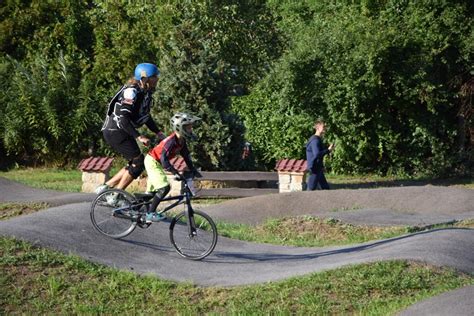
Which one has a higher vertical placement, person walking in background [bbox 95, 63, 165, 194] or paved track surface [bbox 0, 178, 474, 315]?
person walking in background [bbox 95, 63, 165, 194]

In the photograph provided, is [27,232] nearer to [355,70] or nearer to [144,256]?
[144,256]

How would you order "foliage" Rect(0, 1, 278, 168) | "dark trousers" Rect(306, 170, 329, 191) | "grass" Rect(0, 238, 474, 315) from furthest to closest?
"foliage" Rect(0, 1, 278, 168) < "dark trousers" Rect(306, 170, 329, 191) < "grass" Rect(0, 238, 474, 315)

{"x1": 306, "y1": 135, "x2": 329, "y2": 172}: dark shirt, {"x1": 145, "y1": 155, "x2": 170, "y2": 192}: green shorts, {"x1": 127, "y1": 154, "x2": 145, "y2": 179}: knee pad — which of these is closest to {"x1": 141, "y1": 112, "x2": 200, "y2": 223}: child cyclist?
{"x1": 145, "y1": 155, "x2": 170, "y2": 192}: green shorts

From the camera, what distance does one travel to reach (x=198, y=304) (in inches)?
339

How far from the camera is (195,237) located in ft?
34.7

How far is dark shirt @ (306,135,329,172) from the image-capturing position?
59.8ft

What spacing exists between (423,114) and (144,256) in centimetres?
1486

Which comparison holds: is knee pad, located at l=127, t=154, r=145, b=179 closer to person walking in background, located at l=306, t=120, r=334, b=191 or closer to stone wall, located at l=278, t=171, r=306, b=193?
person walking in background, located at l=306, t=120, r=334, b=191

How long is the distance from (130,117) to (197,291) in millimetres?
2720

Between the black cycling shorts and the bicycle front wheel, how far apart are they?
0.97m

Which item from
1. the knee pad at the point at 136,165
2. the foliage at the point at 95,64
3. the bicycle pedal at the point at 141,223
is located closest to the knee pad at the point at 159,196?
the bicycle pedal at the point at 141,223

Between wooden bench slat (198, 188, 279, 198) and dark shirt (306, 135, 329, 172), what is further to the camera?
wooden bench slat (198, 188, 279, 198)

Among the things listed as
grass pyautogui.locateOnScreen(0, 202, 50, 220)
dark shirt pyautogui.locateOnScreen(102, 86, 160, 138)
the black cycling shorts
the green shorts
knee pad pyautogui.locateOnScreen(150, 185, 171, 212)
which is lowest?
grass pyautogui.locateOnScreen(0, 202, 50, 220)

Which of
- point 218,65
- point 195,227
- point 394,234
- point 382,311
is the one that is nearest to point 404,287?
point 382,311
